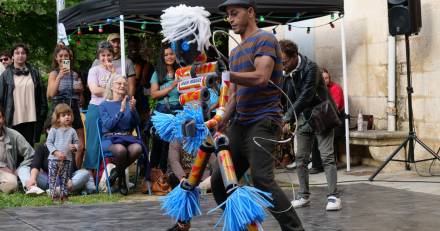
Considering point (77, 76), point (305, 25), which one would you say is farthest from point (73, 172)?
point (305, 25)

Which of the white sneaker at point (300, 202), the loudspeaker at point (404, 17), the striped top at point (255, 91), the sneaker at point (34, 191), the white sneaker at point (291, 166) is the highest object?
the loudspeaker at point (404, 17)

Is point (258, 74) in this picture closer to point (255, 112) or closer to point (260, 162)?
point (255, 112)

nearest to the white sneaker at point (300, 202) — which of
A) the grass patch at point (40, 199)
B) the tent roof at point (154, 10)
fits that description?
the grass patch at point (40, 199)

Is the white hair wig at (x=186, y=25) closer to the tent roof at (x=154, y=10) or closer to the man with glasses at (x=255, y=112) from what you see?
the man with glasses at (x=255, y=112)

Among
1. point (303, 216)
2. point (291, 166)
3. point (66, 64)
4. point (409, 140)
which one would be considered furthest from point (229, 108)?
point (291, 166)

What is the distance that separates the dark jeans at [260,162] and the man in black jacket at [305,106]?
7.43 feet

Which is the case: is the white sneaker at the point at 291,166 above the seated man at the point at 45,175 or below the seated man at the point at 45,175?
below

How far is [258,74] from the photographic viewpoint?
613 centimetres

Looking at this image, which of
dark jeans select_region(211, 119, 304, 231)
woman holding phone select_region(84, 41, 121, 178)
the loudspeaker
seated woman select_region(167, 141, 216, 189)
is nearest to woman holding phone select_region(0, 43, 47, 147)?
woman holding phone select_region(84, 41, 121, 178)

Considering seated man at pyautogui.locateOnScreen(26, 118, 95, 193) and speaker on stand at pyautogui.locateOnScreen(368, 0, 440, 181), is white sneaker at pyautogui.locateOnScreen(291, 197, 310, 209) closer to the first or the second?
speaker on stand at pyautogui.locateOnScreen(368, 0, 440, 181)

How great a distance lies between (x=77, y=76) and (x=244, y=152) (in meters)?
5.48

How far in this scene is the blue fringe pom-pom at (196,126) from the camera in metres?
6.37

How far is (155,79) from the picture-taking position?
11.0 metres

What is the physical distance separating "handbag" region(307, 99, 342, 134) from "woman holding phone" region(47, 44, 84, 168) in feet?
11.8
